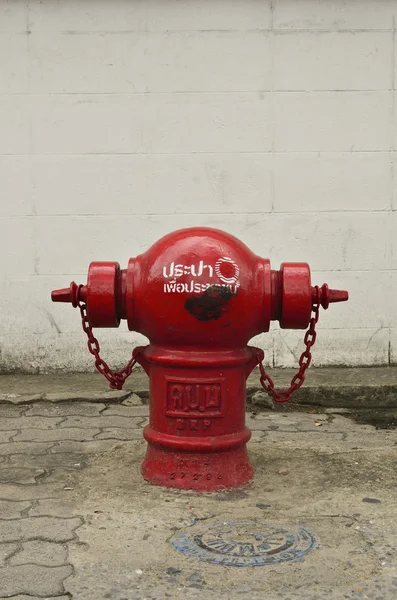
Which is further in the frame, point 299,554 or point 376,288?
point 376,288

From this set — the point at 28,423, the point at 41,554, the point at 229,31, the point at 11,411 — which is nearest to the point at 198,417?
the point at 41,554

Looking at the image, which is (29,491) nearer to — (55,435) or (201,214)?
(55,435)

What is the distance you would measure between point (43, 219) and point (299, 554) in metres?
3.55

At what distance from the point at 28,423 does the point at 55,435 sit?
331 mm

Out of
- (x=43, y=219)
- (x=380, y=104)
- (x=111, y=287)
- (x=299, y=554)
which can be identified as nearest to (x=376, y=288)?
(x=380, y=104)

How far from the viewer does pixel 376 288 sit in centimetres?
611

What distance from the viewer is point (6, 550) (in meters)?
3.20

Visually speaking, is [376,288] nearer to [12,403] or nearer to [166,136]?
[166,136]

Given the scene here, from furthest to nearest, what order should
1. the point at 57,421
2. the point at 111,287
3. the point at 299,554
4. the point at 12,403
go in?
the point at 12,403, the point at 57,421, the point at 111,287, the point at 299,554

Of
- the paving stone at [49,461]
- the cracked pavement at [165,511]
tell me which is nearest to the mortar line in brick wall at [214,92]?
the cracked pavement at [165,511]

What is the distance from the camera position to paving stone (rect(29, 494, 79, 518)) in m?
3.56

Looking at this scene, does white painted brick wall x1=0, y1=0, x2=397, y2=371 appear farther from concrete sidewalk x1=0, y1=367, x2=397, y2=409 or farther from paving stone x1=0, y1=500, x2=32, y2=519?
paving stone x1=0, y1=500, x2=32, y2=519

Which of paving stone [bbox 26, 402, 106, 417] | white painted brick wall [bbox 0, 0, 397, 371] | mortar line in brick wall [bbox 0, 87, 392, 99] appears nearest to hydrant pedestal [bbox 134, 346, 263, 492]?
paving stone [bbox 26, 402, 106, 417]

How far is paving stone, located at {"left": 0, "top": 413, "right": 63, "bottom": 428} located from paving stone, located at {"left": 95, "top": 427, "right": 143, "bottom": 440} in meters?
0.35
